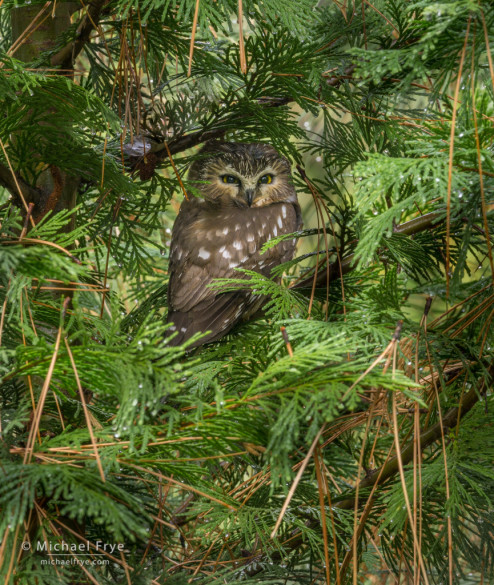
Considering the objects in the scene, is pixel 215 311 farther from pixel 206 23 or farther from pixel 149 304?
pixel 206 23

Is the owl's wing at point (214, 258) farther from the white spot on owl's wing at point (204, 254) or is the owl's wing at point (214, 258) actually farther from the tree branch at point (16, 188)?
the tree branch at point (16, 188)

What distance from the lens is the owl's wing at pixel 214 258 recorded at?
70.3 inches

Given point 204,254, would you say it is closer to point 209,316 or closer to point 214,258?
point 214,258

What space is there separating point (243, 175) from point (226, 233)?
0.28 meters

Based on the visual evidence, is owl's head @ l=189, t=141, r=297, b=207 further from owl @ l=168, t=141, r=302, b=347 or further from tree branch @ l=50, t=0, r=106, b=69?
tree branch @ l=50, t=0, r=106, b=69

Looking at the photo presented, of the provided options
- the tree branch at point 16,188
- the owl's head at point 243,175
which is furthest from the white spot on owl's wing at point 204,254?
the tree branch at point 16,188

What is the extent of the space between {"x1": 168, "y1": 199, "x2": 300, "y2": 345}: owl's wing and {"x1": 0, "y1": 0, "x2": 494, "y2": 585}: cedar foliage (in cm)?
14

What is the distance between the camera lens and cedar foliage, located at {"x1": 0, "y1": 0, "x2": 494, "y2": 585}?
0.78m

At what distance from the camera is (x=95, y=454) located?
2.54ft

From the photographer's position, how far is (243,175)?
2096mm

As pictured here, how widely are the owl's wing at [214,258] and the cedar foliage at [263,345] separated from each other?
14cm

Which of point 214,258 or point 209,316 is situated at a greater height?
point 214,258

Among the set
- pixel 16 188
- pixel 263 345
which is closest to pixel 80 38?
pixel 16 188

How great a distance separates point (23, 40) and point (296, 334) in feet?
3.04
